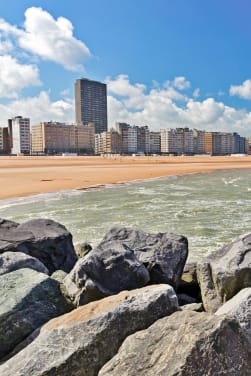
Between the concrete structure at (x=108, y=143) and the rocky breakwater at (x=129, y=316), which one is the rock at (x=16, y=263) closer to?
the rocky breakwater at (x=129, y=316)

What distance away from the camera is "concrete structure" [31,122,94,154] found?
17575 cm

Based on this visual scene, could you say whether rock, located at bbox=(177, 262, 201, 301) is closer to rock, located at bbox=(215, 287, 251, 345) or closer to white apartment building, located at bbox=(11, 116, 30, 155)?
rock, located at bbox=(215, 287, 251, 345)

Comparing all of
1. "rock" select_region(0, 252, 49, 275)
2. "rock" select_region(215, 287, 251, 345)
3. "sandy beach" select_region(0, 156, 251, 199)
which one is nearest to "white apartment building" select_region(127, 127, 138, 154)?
"sandy beach" select_region(0, 156, 251, 199)

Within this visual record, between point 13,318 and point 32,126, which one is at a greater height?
point 32,126

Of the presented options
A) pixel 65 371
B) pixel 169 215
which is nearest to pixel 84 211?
pixel 169 215

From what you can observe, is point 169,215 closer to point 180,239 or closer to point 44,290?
point 180,239

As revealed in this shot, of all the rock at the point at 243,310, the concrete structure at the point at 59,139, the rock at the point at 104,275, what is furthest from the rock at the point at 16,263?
the concrete structure at the point at 59,139

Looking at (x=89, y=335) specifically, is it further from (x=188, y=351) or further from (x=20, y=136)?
(x=20, y=136)

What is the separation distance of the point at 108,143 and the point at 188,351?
610 feet

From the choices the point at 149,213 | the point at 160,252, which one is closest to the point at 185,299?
the point at 160,252

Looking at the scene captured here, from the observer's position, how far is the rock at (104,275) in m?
4.60

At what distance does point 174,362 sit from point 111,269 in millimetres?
2200

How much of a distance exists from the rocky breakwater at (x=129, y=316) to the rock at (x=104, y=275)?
0.04 ft

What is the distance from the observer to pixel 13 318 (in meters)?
3.88
